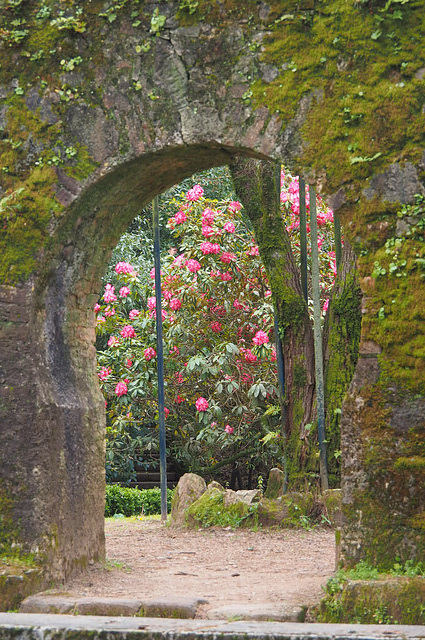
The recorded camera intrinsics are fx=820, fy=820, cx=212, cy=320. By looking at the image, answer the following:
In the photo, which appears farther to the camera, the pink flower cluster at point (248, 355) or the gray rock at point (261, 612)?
the pink flower cluster at point (248, 355)

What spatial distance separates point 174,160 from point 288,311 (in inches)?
113

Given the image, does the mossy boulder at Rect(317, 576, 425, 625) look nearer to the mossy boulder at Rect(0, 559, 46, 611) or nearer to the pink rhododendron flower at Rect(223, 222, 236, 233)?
the mossy boulder at Rect(0, 559, 46, 611)

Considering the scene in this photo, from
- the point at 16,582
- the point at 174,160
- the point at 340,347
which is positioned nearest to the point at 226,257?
the point at 340,347

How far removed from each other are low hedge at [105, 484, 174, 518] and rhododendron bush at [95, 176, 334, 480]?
1.29 feet

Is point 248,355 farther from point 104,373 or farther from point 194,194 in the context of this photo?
point 194,194

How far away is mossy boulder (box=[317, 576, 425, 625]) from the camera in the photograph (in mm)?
3141

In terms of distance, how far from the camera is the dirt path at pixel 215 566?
3.79 m

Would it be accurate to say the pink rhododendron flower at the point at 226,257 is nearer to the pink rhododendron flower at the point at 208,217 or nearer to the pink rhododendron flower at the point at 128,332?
the pink rhododendron flower at the point at 208,217

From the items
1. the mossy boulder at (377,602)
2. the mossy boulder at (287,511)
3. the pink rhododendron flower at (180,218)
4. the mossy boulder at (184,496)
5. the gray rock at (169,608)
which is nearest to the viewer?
the mossy boulder at (377,602)

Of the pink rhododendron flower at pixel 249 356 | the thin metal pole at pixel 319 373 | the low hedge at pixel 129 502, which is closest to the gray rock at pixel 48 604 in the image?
the thin metal pole at pixel 319 373

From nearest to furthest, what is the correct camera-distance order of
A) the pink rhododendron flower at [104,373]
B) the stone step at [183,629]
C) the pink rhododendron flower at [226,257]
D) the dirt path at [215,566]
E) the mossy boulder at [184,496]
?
1. the stone step at [183,629]
2. the dirt path at [215,566]
3. the mossy boulder at [184,496]
4. the pink rhododendron flower at [226,257]
5. the pink rhododendron flower at [104,373]

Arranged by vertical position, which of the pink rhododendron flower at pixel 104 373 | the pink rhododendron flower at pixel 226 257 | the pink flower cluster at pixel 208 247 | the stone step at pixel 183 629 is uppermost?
the pink flower cluster at pixel 208 247

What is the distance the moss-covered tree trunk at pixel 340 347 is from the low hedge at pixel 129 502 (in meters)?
3.07

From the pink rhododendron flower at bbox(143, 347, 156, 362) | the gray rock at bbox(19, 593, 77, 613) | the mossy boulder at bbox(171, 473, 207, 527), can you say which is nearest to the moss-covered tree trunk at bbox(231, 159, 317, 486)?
the mossy boulder at bbox(171, 473, 207, 527)
